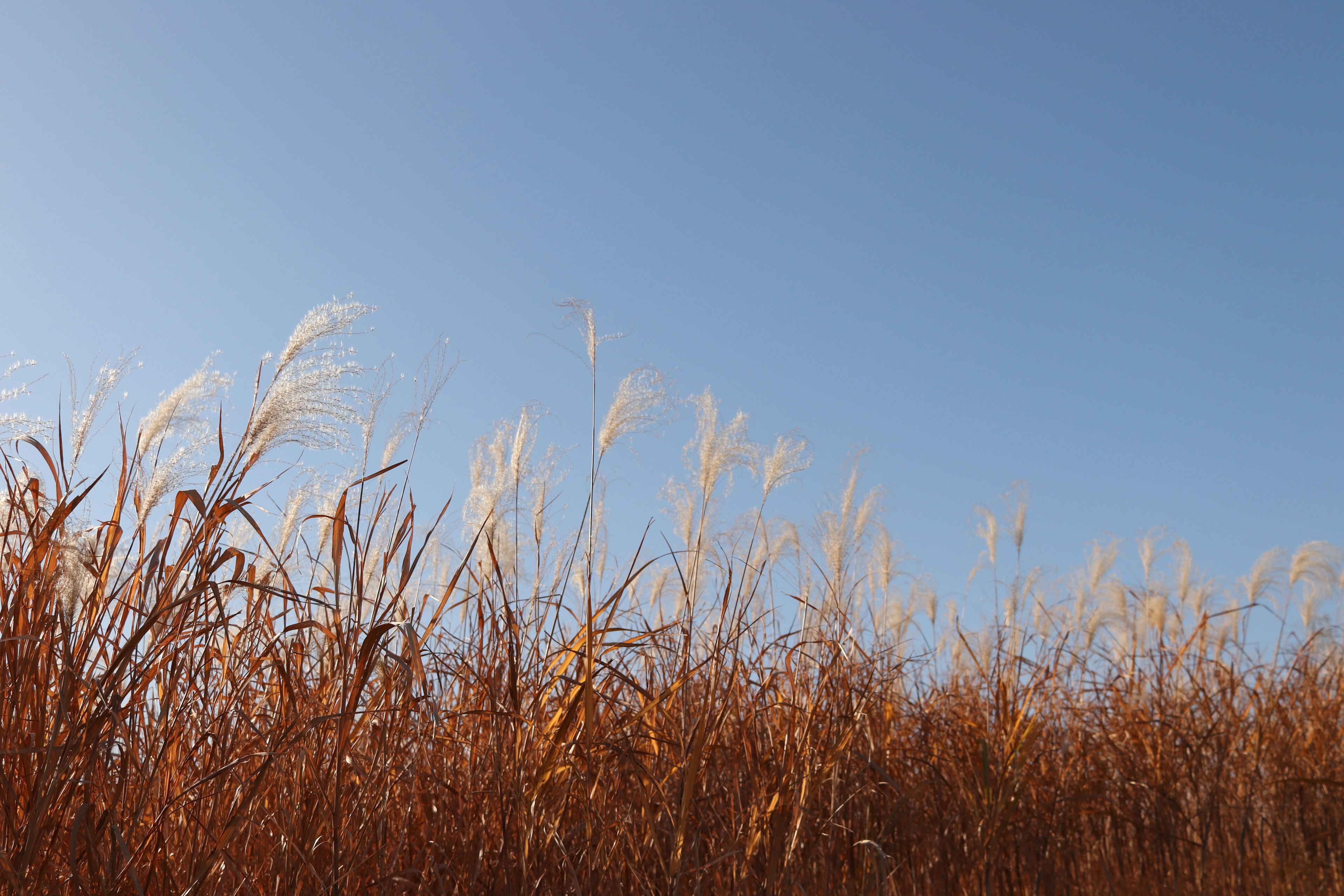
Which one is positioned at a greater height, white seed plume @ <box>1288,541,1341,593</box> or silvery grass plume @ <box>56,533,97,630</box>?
white seed plume @ <box>1288,541,1341,593</box>

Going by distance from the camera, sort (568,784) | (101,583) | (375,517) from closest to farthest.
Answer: (101,583), (568,784), (375,517)

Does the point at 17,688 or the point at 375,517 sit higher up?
the point at 375,517

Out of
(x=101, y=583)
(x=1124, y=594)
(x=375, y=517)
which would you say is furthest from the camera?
(x=1124, y=594)

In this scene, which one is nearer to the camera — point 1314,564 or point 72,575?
point 72,575

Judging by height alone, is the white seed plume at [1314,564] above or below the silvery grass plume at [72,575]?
above

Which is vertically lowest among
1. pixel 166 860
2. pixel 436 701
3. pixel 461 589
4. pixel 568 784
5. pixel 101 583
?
pixel 166 860

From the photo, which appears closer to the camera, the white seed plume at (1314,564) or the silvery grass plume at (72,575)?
the silvery grass plume at (72,575)

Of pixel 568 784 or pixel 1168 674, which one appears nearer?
pixel 568 784

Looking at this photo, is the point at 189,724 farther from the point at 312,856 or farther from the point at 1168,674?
the point at 1168,674

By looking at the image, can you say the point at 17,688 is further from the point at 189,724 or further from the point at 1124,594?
the point at 1124,594

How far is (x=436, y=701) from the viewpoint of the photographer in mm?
2170

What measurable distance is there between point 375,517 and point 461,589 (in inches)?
26.2

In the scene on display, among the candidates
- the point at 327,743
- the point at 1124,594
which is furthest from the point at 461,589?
the point at 1124,594

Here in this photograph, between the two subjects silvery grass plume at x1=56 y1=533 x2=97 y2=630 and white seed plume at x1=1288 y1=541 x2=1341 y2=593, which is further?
white seed plume at x1=1288 y1=541 x2=1341 y2=593
